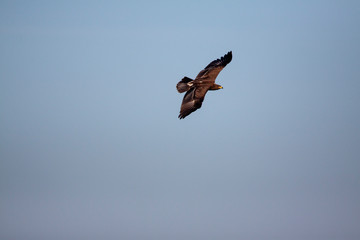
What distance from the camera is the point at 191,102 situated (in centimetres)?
3036

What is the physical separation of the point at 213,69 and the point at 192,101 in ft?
12.8

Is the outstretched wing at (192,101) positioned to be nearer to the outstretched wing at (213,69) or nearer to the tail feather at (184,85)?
the tail feather at (184,85)

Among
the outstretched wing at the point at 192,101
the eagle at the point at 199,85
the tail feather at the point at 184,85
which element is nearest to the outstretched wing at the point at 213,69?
the eagle at the point at 199,85

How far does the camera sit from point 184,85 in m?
31.7

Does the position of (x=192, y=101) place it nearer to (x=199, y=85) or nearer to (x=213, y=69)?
(x=199, y=85)

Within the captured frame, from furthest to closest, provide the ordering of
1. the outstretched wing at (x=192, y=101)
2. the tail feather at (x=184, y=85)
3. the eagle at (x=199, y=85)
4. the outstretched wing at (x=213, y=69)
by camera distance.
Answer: the outstretched wing at (x=213, y=69), the tail feather at (x=184, y=85), the eagle at (x=199, y=85), the outstretched wing at (x=192, y=101)

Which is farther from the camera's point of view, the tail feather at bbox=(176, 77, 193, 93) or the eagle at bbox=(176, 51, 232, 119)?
the tail feather at bbox=(176, 77, 193, 93)

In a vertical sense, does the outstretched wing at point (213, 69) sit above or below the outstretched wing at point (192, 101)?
above

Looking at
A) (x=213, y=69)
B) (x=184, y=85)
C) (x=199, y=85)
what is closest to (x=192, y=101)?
(x=199, y=85)

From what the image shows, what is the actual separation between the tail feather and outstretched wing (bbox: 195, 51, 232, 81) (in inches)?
18.1

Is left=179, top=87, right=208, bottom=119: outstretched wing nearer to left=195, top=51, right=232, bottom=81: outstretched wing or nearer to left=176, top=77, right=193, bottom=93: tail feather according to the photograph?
left=176, top=77, right=193, bottom=93: tail feather

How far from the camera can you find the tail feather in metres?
31.5

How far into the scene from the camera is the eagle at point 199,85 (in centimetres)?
3022

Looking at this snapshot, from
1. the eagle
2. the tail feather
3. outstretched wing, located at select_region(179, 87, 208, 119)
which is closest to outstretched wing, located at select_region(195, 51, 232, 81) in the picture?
the eagle
